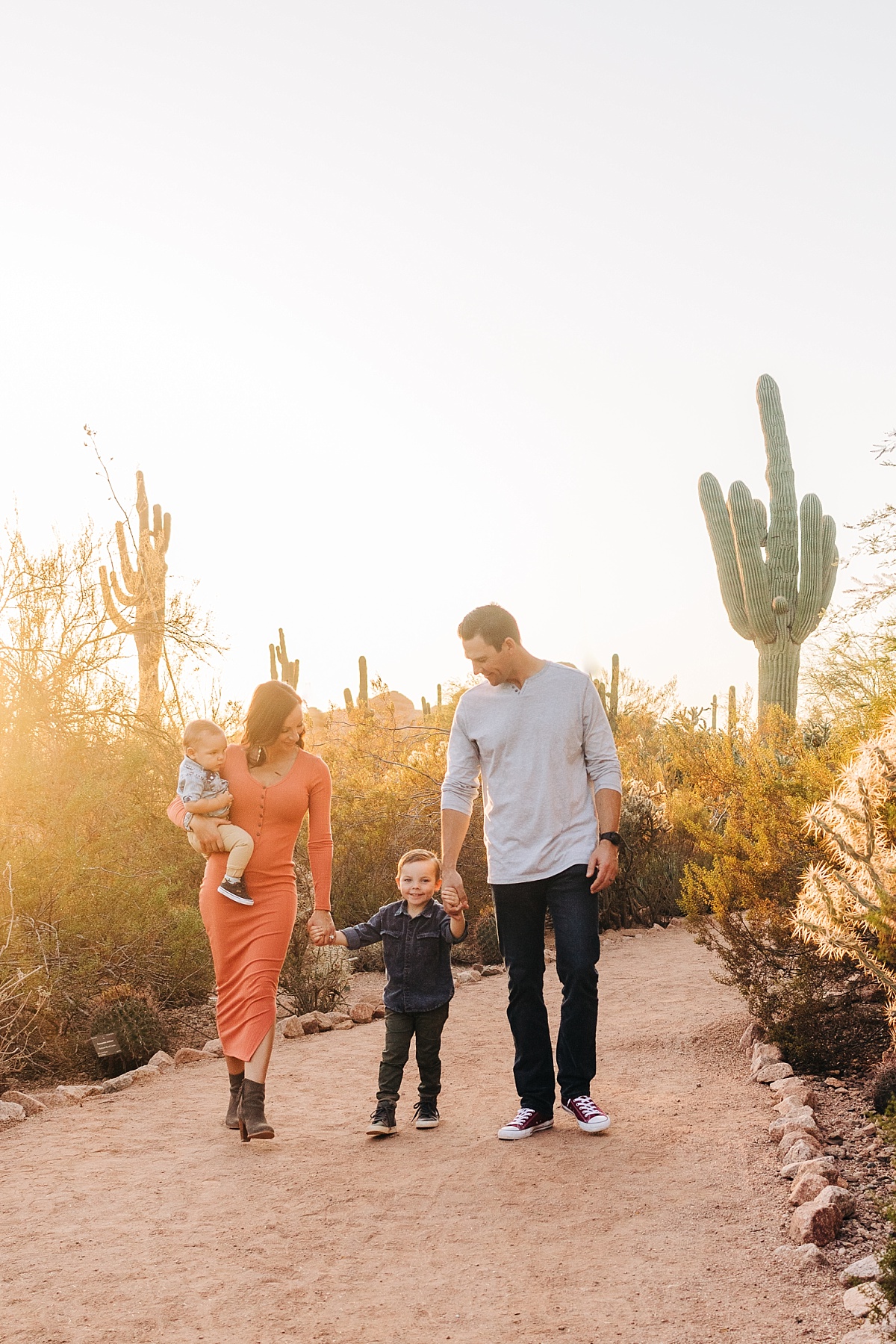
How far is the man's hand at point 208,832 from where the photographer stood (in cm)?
445

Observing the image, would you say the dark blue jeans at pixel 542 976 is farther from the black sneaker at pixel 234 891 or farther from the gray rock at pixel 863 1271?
the gray rock at pixel 863 1271

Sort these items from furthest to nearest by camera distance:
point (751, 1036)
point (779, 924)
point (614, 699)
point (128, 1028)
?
point (614, 699) → point (128, 1028) → point (751, 1036) → point (779, 924)

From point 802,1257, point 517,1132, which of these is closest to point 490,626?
point 517,1132

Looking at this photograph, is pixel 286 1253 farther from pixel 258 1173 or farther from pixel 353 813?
pixel 353 813

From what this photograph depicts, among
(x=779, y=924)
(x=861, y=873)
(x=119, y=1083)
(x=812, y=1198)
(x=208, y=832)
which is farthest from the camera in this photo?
(x=119, y=1083)

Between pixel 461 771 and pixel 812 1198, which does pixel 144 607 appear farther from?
pixel 812 1198

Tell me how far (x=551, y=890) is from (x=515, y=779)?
1.40 feet

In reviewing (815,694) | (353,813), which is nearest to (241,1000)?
(353,813)

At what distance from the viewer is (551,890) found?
4.25 m

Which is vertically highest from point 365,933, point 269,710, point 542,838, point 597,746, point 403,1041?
point 269,710

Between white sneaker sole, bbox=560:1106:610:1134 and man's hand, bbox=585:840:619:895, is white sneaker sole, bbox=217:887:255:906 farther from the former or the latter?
white sneaker sole, bbox=560:1106:610:1134

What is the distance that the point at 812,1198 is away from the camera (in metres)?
3.47

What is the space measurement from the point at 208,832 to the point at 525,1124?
1.63m

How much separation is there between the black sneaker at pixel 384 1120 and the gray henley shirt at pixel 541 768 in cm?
102
